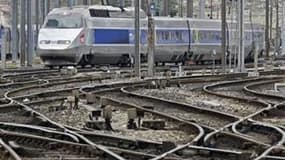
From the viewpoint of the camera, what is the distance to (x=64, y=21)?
35.6m

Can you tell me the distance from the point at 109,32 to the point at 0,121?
24.0 meters

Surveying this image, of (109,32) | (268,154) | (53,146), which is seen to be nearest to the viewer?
(268,154)

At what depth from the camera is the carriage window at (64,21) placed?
35.0m

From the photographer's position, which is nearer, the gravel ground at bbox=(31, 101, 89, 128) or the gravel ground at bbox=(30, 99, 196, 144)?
the gravel ground at bbox=(30, 99, 196, 144)

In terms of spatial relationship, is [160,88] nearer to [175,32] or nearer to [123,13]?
[123,13]

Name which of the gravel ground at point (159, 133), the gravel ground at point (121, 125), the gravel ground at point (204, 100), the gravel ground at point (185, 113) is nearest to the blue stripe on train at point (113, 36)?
the gravel ground at point (204, 100)

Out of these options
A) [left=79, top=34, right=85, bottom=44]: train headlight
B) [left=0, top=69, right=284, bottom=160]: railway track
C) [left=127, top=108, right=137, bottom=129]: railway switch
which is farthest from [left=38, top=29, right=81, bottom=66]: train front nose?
[left=127, top=108, right=137, bottom=129]: railway switch

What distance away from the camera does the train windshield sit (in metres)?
35.0

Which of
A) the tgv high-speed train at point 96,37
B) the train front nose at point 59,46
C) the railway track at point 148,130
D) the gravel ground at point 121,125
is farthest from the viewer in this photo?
the tgv high-speed train at point 96,37

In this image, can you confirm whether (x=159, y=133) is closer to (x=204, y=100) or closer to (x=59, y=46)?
(x=204, y=100)

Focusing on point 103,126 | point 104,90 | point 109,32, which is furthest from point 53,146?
point 109,32

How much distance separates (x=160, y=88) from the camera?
22.6 m

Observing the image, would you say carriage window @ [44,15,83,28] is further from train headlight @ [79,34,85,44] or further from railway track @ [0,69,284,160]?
railway track @ [0,69,284,160]

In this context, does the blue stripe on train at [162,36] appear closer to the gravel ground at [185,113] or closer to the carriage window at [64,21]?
the carriage window at [64,21]
